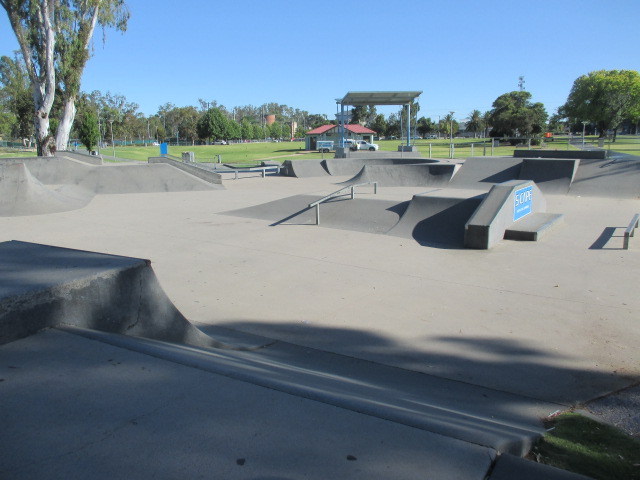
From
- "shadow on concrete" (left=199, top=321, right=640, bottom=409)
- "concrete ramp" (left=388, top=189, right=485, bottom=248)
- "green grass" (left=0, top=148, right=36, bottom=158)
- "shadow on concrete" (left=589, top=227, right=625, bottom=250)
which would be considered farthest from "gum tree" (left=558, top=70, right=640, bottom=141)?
"green grass" (left=0, top=148, right=36, bottom=158)

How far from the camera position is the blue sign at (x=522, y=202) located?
10930 mm

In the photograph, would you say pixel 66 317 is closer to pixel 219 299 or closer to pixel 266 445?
pixel 266 445

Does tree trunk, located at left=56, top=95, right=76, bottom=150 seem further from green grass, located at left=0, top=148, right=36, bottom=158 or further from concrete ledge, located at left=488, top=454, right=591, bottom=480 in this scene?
concrete ledge, located at left=488, top=454, right=591, bottom=480

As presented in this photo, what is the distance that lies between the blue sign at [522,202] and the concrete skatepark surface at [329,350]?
44.0 inches

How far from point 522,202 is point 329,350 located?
8235mm

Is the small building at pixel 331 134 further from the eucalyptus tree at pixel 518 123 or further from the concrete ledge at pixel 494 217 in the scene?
the concrete ledge at pixel 494 217

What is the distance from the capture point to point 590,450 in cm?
284

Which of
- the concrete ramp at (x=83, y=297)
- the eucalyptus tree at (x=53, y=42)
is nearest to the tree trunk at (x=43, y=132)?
the eucalyptus tree at (x=53, y=42)

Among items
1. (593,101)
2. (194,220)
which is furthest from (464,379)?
(593,101)

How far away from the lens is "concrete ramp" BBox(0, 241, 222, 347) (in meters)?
3.01

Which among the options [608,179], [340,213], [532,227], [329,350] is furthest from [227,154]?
[329,350]

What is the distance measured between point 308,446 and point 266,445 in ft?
0.60

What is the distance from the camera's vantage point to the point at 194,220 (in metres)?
13.1

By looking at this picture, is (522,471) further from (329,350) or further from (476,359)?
(329,350)
